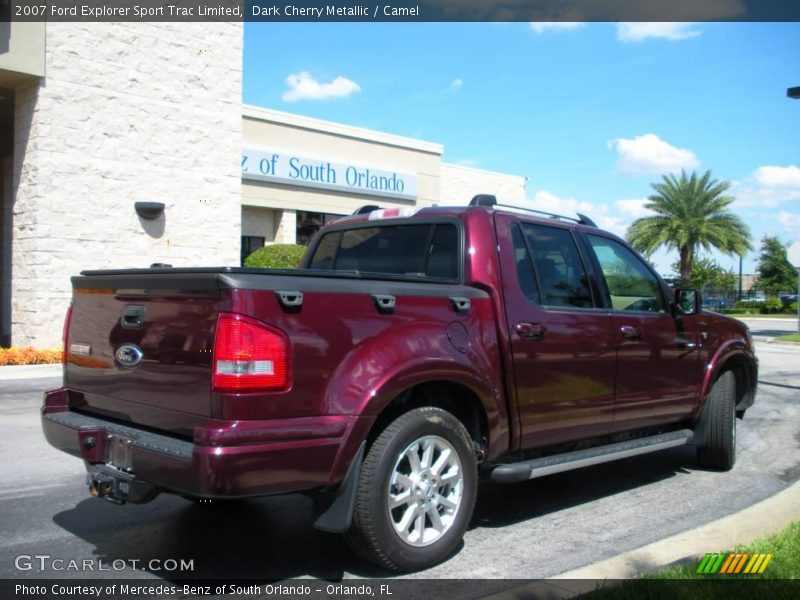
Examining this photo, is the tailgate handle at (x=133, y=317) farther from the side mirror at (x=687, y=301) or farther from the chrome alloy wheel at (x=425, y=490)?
the side mirror at (x=687, y=301)

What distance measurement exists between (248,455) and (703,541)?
2.80 metres

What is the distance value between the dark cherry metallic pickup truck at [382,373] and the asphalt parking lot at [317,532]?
44cm

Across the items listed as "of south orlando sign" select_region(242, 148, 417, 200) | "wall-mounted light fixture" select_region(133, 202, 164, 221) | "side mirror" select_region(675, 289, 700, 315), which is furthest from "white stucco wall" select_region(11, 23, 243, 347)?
"side mirror" select_region(675, 289, 700, 315)

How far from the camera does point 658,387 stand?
5.69 meters

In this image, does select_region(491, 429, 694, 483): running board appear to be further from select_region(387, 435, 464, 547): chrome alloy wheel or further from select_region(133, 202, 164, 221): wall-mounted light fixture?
select_region(133, 202, 164, 221): wall-mounted light fixture

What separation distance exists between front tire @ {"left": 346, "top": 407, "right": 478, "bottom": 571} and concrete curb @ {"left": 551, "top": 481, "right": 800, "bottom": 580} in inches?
25.4

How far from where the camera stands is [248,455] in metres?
3.40

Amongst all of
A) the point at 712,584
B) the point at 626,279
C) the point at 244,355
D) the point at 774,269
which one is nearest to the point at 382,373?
the point at 244,355

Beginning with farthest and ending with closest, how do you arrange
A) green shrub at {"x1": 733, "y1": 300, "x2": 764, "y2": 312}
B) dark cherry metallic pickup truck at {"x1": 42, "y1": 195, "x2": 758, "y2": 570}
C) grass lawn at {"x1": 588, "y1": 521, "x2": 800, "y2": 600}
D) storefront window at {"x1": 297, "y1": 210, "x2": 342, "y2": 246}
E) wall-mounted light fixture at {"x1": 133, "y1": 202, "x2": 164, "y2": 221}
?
1. green shrub at {"x1": 733, "y1": 300, "x2": 764, "y2": 312}
2. storefront window at {"x1": 297, "y1": 210, "x2": 342, "y2": 246}
3. wall-mounted light fixture at {"x1": 133, "y1": 202, "x2": 164, "y2": 221}
4. grass lawn at {"x1": 588, "y1": 521, "x2": 800, "y2": 600}
5. dark cherry metallic pickup truck at {"x1": 42, "y1": 195, "x2": 758, "y2": 570}

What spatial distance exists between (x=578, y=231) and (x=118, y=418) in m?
3.24

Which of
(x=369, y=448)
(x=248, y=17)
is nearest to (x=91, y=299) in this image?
(x=369, y=448)

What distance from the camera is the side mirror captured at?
6.04m

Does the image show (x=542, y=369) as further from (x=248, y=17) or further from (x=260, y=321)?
(x=248, y=17)

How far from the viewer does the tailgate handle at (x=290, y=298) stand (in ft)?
11.6
